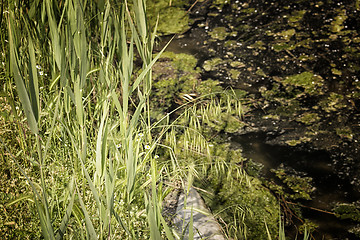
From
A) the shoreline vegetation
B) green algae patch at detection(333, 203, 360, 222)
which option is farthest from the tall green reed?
green algae patch at detection(333, 203, 360, 222)

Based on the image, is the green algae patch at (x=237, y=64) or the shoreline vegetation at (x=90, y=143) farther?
the green algae patch at (x=237, y=64)

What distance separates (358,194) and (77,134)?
1274mm

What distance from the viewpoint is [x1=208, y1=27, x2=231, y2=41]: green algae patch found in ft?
8.86

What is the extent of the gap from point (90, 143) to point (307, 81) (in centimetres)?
155

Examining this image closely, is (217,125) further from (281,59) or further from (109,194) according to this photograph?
(109,194)

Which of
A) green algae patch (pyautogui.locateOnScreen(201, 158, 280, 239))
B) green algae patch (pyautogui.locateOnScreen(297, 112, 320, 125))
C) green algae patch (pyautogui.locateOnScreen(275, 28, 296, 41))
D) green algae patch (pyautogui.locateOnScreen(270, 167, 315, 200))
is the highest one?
green algae patch (pyautogui.locateOnScreen(275, 28, 296, 41))

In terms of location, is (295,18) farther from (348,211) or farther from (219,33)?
(348,211)

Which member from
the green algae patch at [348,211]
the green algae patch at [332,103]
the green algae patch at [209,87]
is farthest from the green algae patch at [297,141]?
the green algae patch at [209,87]

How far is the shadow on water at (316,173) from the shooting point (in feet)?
4.68

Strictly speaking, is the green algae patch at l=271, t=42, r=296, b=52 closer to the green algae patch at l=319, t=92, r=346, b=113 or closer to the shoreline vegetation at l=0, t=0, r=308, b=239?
the green algae patch at l=319, t=92, r=346, b=113

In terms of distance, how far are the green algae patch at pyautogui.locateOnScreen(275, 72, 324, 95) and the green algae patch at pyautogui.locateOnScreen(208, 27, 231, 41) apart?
2.32 feet

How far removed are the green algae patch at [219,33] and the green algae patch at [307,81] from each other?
71 cm

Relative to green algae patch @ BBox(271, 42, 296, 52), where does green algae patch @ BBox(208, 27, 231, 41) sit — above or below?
above

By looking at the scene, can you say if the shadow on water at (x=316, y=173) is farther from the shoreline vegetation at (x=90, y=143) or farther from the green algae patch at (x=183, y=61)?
the green algae patch at (x=183, y=61)
